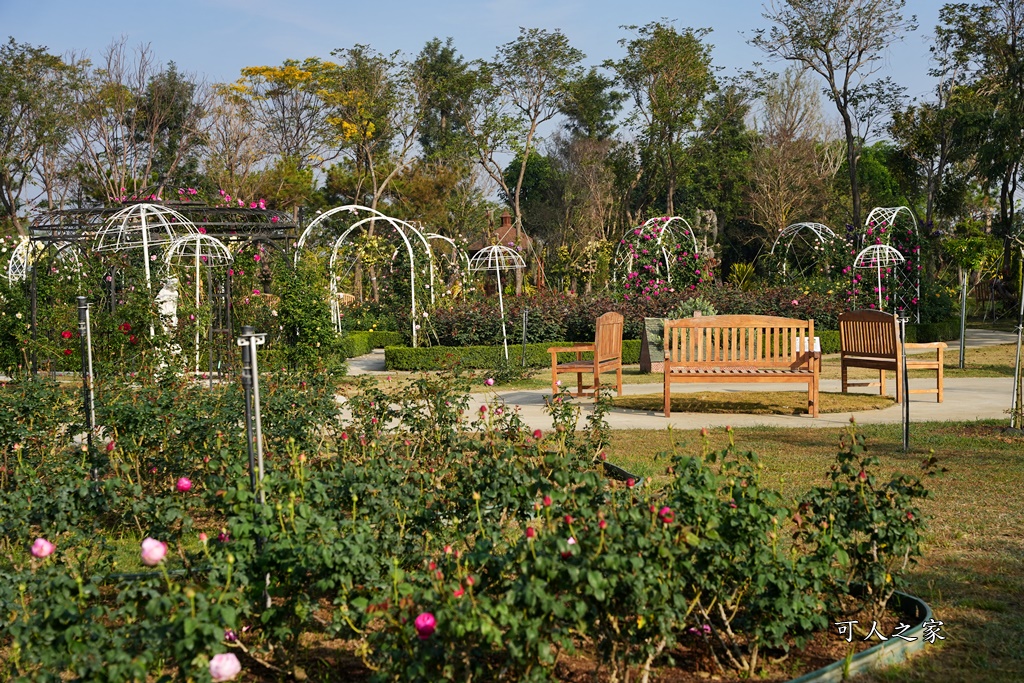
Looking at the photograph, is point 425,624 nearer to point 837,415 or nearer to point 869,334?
point 837,415

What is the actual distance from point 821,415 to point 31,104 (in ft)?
93.3

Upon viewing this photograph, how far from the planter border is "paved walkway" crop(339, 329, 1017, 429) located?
341 cm

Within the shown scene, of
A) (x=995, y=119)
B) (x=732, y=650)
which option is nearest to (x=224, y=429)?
(x=732, y=650)

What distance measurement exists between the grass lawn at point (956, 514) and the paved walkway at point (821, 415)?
472 mm

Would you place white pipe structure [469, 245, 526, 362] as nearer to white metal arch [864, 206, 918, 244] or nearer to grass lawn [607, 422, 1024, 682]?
grass lawn [607, 422, 1024, 682]

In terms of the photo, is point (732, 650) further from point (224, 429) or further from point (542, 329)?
point (542, 329)

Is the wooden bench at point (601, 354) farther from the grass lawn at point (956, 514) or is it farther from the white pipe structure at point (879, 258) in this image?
the white pipe structure at point (879, 258)

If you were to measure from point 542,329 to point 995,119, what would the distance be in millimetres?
16394

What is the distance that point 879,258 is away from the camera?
1848 centimetres

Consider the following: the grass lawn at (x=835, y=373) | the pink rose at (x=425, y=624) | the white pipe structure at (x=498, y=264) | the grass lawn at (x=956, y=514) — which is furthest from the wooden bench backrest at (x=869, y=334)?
the pink rose at (x=425, y=624)

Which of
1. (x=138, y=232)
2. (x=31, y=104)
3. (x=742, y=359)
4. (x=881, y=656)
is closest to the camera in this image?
(x=881, y=656)

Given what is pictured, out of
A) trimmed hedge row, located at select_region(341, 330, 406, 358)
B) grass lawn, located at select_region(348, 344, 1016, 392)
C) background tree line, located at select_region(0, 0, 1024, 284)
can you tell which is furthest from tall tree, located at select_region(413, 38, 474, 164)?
grass lawn, located at select_region(348, 344, 1016, 392)

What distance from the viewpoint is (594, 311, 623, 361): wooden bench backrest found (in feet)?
31.8

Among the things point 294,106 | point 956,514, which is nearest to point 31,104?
point 294,106
